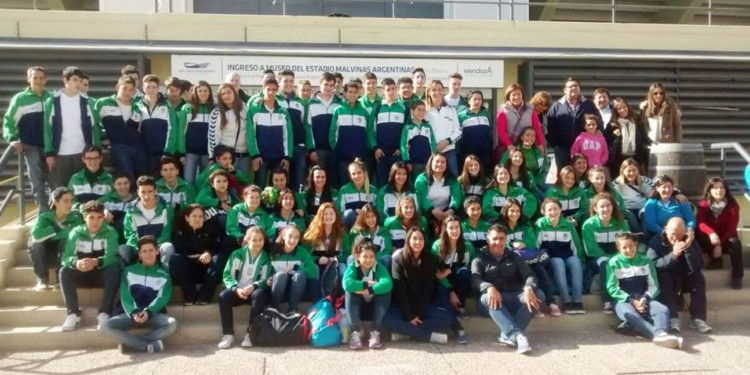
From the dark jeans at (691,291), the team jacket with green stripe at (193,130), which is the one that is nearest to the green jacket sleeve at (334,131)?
the team jacket with green stripe at (193,130)

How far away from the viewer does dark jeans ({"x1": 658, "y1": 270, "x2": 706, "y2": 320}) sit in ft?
21.1

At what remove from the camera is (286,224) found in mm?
6848

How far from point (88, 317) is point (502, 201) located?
4425 mm

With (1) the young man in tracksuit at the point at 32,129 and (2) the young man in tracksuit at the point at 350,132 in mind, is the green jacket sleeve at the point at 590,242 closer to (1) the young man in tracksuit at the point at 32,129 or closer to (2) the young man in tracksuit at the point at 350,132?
(2) the young man in tracksuit at the point at 350,132

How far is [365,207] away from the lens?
6.70 meters

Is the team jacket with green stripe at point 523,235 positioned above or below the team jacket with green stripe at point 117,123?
below

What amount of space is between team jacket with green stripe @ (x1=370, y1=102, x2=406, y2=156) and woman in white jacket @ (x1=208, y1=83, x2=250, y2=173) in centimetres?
155

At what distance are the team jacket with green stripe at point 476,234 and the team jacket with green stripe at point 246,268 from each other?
82.7 inches

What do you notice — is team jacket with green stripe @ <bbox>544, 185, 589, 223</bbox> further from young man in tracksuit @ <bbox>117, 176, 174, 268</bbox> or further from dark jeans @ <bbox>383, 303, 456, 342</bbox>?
young man in tracksuit @ <bbox>117, 176, 174, 268</bbox>

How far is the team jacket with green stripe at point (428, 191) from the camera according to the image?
23.9ft

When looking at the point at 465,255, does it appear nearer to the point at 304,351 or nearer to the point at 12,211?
the point at 304,351

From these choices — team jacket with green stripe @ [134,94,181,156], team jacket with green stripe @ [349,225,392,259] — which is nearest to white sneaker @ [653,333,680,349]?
team jacket with green stripe @ [349,225,392,259]

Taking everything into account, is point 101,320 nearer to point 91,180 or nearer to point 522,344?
point 91,180

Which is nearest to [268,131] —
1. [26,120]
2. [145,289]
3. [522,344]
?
[145,289]
